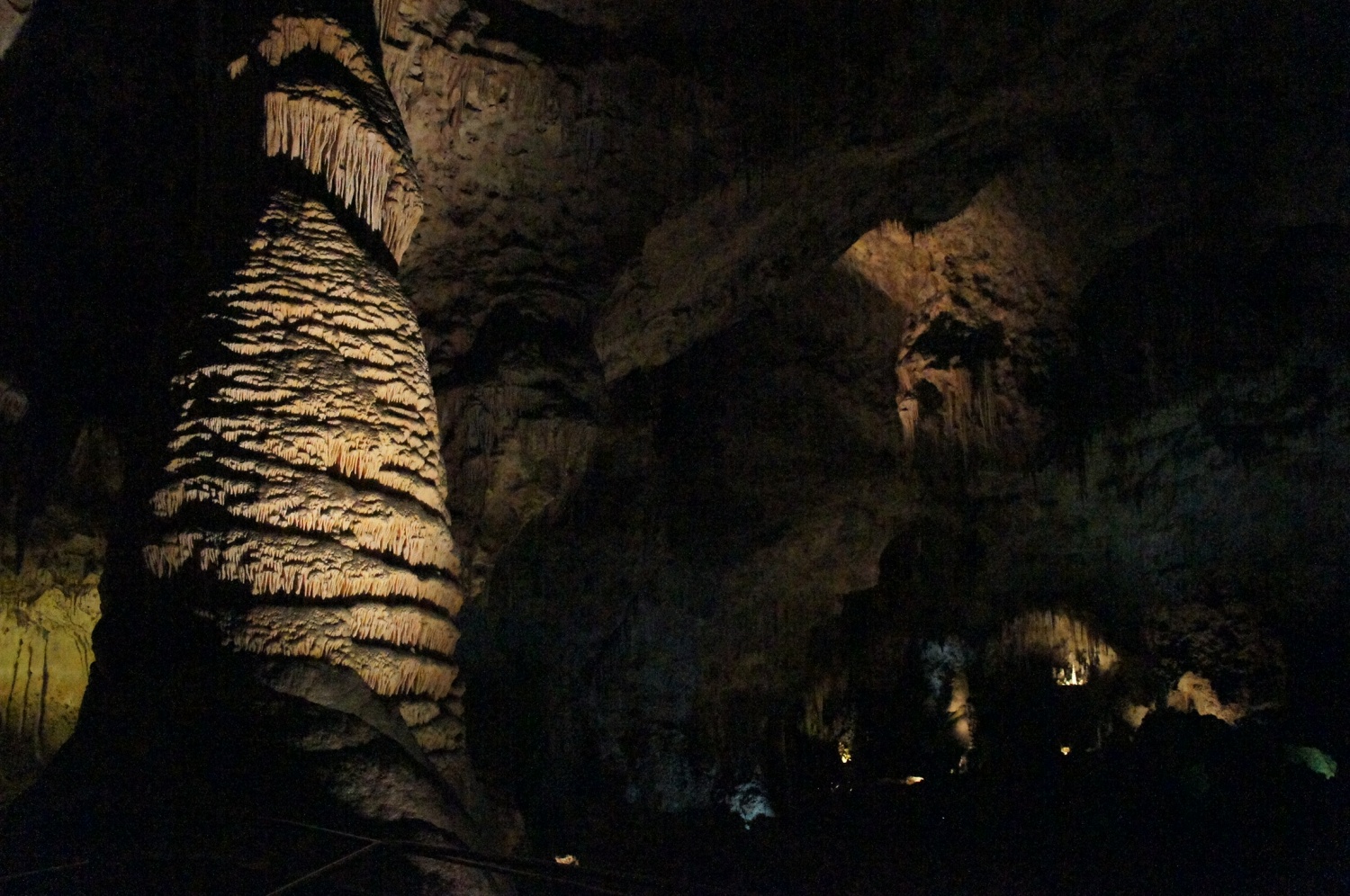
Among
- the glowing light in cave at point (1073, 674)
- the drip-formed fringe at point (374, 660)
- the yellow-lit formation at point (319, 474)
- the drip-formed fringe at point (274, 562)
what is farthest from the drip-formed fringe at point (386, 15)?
the glowing light in cave at point (1073, 674)

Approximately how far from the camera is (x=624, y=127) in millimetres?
7828

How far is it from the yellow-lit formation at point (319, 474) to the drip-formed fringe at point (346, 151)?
0.28 m

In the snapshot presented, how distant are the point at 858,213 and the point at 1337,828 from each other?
6.28 m

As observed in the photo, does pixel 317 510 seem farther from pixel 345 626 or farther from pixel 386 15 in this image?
pixel 386 15

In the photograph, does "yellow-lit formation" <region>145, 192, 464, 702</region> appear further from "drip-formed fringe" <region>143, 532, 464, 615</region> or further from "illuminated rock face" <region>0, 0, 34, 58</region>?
"illuminated rock face" <region>0, 0, 34, 58</region>

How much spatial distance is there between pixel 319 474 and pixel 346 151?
1.90 metres

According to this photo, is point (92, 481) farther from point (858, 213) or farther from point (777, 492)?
point (777, 492)

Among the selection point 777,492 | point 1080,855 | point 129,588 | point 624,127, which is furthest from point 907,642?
point 129,588

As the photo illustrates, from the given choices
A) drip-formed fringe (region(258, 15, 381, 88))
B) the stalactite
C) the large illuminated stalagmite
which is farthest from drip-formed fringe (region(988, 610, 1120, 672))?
drip-formed fringe (region(258, 15, 381, 88))

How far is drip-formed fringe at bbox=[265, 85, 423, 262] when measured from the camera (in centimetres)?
531

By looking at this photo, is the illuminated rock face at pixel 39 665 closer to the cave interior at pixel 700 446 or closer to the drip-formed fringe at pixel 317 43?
the cave interior at pixel 700 446

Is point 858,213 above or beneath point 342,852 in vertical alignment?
above

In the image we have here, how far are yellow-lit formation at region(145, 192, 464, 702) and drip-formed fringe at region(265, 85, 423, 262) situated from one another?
0.93ft

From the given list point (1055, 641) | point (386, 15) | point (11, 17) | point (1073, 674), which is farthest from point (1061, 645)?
point (11, 17)
